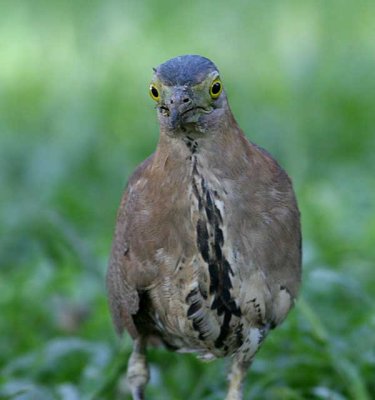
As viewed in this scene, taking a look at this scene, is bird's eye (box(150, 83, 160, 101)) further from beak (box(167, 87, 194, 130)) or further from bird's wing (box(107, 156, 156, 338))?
bird's wing (box(107, 156, 156, 338))

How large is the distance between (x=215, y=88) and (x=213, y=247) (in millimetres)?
697

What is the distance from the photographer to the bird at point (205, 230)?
5.84 meters

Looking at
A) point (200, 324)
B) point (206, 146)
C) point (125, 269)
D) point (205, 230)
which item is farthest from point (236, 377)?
point (206, 146)

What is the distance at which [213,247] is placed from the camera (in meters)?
6.01

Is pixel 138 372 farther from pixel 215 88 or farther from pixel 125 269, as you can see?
pixel 215 88

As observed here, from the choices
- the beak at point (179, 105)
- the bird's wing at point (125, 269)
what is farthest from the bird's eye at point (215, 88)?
the bird's wing at point (125, 269)

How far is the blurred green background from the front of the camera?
7152 mm

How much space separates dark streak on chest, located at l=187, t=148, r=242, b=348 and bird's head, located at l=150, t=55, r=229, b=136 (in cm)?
14

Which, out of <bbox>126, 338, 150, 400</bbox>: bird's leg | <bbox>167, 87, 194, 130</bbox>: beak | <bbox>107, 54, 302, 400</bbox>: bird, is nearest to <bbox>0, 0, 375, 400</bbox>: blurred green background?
<bbox>126, 338, 150, 400</bbox>: bird's leg

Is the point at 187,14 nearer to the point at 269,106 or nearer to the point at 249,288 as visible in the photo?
the point at 269,106

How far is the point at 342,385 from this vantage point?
23.0 feet


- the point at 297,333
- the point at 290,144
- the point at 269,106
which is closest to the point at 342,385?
the point at 297,333

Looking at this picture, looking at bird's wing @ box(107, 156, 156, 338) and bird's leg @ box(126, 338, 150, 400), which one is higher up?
bird's wing @ box(107, 156, 156, 338)

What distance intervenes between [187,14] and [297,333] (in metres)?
6.56
